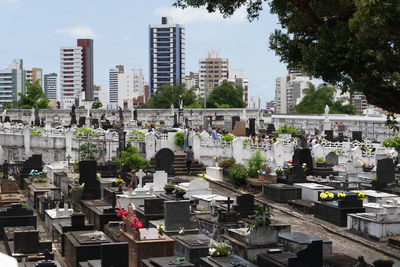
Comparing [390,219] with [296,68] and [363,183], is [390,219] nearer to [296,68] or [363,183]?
[296,68]

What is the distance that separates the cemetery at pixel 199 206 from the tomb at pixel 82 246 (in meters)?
0.03

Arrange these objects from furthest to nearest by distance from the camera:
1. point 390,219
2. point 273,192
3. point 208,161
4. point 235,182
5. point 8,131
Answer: point 8,131
point 208,161
point 235,182
point 273,192
point 390,219

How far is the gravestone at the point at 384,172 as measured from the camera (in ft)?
73.9

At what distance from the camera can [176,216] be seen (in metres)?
15.9

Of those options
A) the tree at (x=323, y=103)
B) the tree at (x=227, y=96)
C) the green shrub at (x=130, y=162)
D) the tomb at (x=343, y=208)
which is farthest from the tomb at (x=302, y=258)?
the tree at (x=227, y=96)

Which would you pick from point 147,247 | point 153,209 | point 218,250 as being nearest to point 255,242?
point 218,250

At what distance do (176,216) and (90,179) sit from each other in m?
7.70

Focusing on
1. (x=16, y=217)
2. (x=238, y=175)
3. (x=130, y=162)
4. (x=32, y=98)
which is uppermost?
(x=32, y=98)

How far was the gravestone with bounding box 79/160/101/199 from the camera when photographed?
74.1 ft

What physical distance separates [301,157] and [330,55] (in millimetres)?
14429

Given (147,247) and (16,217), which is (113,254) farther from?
(16,217)

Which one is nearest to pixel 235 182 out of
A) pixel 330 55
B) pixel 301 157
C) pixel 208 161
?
pixel 301 157

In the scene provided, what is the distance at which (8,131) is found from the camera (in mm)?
40156

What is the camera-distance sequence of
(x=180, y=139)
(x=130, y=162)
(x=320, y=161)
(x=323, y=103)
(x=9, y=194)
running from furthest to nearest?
(x=323, y=103) → (x=180, y=139) → (x=320, y=161) → (x=130, y=162) → (x=9, y=194)
